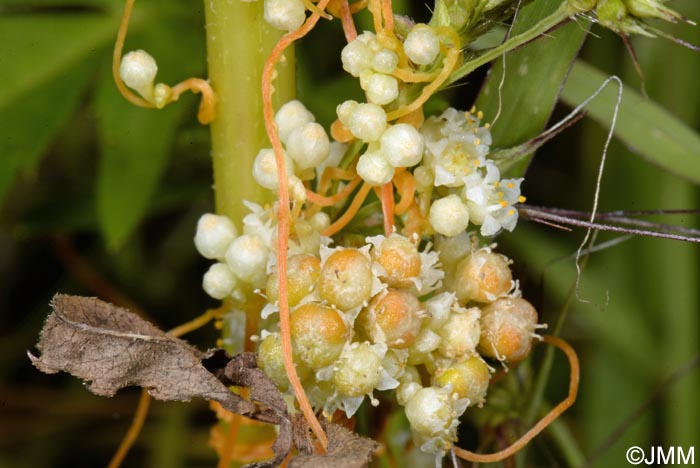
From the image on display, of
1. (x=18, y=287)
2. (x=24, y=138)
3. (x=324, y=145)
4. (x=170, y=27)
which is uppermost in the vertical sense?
(x=324, y=145)

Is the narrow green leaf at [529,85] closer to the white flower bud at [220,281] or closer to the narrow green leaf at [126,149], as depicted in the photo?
the white flower bud at [220,281]

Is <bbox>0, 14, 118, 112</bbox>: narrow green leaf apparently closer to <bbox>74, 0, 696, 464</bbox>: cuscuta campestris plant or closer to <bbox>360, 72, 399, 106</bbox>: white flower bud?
<bbox>74, 0, 696, 464</bbox>: cuscuta campestris plant

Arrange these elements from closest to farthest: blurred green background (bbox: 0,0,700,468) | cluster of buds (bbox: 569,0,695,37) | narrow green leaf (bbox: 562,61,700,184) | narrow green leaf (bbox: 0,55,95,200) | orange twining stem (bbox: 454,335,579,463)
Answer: cluster of buds (bbox: 569,0,695,37)
orange twining stem (bbox: 454,335,579,463)
narrow green leaf (bbox: 562,61,700,184)
narrow green leaf (bbox: 0,55,95,200)
blurred green background (bbox: 0,0,700,468)

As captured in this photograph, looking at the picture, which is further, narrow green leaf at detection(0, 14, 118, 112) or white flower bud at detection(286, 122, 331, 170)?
narrow green leaf at detection(0, 14, 118, 112)

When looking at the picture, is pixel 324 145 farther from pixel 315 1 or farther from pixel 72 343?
pixel 72 343

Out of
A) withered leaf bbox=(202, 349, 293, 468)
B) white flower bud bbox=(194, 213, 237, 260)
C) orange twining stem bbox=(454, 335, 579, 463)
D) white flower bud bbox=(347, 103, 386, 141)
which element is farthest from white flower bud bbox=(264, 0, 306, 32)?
orange twining stem bbox=(454, 335, 579, 463)

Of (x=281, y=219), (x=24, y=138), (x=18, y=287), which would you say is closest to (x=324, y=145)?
(x=281, y=219)

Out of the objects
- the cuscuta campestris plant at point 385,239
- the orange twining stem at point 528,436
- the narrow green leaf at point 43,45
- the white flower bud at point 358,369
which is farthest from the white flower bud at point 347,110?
the narrow green leaf at point 43,45
